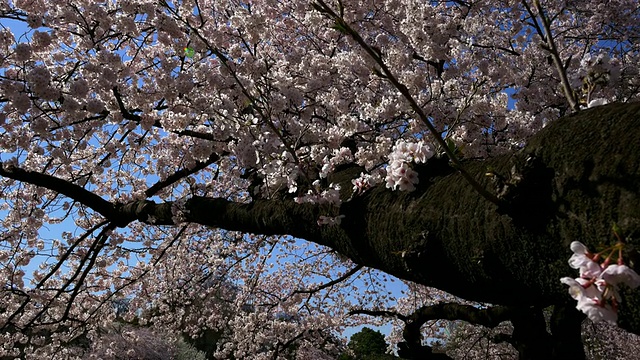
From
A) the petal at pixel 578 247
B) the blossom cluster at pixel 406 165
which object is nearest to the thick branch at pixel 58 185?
the blossom cluster at pixel 406 165

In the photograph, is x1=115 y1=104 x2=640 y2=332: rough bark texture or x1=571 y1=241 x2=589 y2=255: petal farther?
x1=115 y1=104 x2=640 y2=332: rough bark texture

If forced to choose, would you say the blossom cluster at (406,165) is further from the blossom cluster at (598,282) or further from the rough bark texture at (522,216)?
the blossom cluster at (598,282)

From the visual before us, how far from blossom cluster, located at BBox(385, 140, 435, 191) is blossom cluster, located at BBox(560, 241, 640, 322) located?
103 centimetres

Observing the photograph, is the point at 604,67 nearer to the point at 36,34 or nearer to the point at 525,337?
the point at 525,337

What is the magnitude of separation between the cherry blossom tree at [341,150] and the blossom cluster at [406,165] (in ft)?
0.04

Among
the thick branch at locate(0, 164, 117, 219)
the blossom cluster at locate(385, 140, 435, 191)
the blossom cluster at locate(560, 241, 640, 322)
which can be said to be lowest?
the blossom cluster at locate(560, 241, 640, 322)

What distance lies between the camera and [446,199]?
1.83 metres

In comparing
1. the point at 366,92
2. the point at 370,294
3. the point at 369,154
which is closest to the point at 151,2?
the point at 366,92

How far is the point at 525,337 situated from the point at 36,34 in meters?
5.98

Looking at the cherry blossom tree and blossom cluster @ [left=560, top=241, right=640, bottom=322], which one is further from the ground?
the cherry blossom tree

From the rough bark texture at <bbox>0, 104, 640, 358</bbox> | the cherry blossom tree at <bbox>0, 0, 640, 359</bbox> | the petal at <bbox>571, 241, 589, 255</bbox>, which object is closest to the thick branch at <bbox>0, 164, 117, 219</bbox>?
the cherry blossom tree at <bbox>0, 0, 640, 359</bbox>

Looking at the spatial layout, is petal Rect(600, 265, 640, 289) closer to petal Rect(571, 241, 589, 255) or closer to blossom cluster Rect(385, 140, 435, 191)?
petal Rect(571, 241, 589, 255)

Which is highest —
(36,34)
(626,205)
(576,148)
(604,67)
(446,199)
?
(36,34)

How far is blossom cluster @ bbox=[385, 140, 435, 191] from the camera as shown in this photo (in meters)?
2.03
